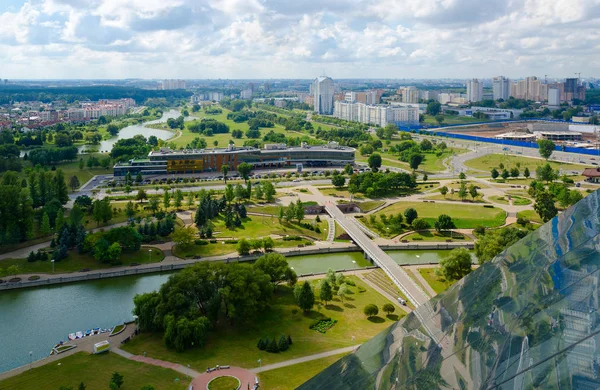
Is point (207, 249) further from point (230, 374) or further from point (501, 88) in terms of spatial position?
point (501, 88)

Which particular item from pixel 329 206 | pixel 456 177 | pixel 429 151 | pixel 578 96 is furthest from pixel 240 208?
pixel 578 96

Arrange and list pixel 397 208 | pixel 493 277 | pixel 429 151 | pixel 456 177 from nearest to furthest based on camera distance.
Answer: pixel 493 277, pixel 397 208, pixel 456 177, pixel 429 151

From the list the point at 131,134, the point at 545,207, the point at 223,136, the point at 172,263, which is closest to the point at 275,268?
the point at 172,263

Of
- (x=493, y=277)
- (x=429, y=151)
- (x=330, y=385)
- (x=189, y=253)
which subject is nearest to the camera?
(x=330, y=385)

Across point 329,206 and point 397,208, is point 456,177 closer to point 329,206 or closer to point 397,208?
point 397,208

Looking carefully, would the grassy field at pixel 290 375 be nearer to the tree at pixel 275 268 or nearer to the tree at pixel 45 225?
the tree at pixel 275 268

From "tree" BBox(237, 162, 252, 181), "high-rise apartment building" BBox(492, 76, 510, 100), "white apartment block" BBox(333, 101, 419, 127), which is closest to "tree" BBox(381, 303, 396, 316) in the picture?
"tree" BBox(237, 162, 252, 181)

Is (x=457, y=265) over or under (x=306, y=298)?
over
